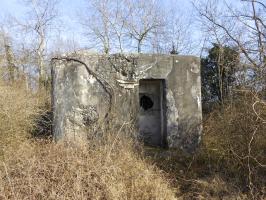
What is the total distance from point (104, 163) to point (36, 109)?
4041mm

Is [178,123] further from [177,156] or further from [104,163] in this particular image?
[104,163]

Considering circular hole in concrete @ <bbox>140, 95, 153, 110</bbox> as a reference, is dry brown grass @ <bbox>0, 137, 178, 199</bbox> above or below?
below

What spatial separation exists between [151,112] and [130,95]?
1092 mm

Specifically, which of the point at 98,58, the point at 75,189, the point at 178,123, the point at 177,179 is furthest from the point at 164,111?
the point at 75,189

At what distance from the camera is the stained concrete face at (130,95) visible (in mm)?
9234

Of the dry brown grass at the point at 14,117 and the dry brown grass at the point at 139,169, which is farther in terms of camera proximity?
the dry brown grass at the point at 14,117

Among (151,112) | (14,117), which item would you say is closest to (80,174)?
(14,117)

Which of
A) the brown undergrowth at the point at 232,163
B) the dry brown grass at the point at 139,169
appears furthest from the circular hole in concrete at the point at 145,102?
the brown undergrowth at the point at 232,163

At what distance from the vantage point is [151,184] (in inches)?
248

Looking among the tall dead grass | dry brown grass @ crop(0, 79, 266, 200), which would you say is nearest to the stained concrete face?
dry brown grass @ crop(0, 79, 266, 200)

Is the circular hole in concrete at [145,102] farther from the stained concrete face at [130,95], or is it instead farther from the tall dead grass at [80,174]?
the tall dead grass at [80,174]

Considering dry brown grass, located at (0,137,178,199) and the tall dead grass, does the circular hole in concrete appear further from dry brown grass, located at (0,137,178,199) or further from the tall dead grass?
dry brown grass, located at (0,137,178,199)

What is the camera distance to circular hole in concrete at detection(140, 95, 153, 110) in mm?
10359

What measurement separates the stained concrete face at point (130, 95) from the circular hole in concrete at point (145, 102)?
3.4 inches
